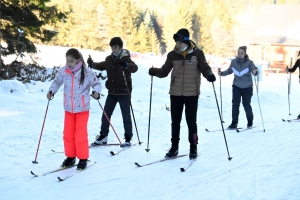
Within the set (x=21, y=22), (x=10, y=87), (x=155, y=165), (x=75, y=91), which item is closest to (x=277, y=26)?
(x=21, y=22)

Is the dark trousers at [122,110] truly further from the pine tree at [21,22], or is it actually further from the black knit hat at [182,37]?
the pine tree at [21,22]

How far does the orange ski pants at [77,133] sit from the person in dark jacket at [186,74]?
1.25 metres

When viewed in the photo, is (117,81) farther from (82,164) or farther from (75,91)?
(82,164)

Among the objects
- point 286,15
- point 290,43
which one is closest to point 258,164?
point 290,43

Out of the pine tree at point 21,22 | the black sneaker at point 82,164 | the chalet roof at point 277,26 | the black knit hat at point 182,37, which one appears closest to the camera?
the black sneaker at point 82,164

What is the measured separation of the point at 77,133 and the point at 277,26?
31.3 meters

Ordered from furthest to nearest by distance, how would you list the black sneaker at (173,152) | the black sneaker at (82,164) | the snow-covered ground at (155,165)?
the black sneaker at (173,152) → the black sneaker at (82,164) → the snow-covered ground at (155,165)

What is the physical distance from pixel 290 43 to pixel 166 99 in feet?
71.3

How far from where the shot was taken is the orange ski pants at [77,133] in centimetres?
468

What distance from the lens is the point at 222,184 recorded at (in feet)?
14.0

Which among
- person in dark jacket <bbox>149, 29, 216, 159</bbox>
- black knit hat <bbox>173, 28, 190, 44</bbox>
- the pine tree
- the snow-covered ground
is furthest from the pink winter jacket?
the pine tree

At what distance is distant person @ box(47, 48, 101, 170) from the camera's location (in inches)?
182

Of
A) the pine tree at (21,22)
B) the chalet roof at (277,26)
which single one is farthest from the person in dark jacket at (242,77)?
the chalet roof at (277,26)

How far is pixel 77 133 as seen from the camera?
4676 millimetres
